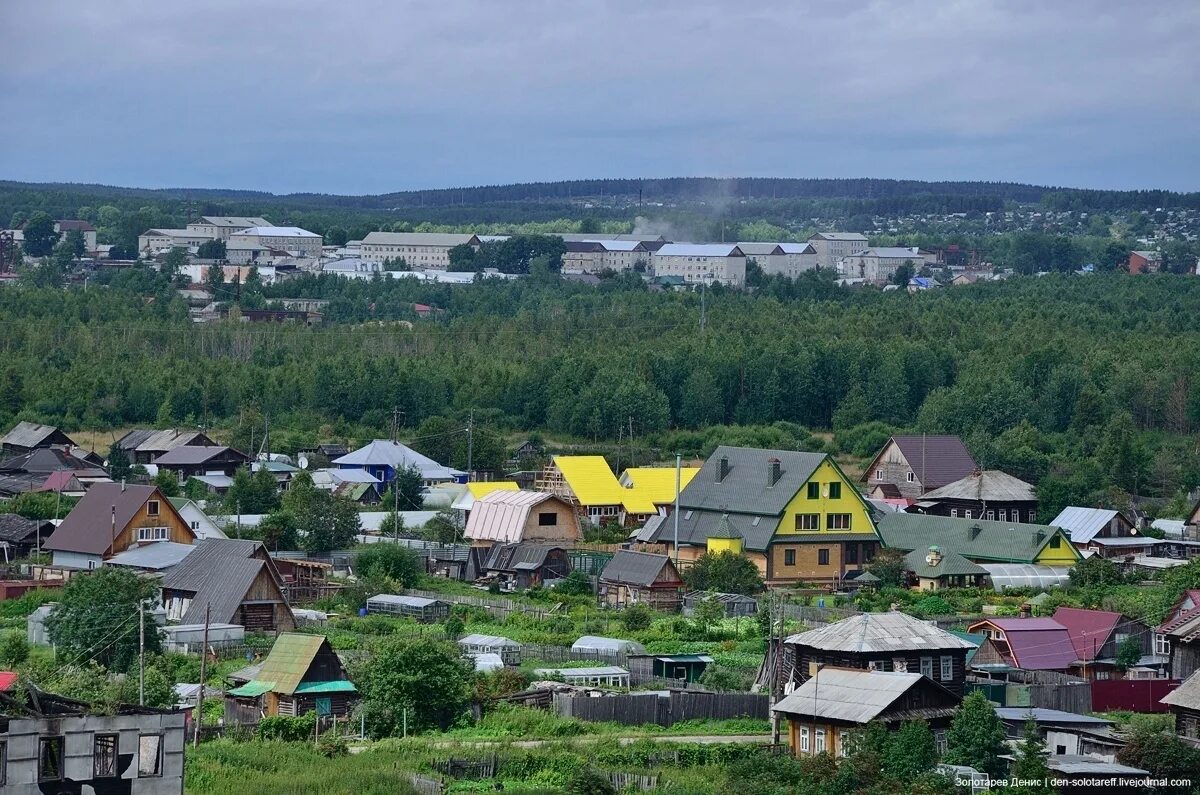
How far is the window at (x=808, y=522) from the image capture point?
38.8 meters

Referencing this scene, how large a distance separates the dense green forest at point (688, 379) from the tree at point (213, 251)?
33.1 metres

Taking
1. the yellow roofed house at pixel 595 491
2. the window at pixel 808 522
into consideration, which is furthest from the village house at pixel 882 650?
the yellow roofed house at pixel 595 491

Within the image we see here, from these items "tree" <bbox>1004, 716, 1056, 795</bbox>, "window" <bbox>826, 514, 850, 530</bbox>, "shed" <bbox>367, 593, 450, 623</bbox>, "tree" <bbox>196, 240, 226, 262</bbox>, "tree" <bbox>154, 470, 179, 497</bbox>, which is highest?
"tree" <bbox>196, 240, 226, 262</bbox>

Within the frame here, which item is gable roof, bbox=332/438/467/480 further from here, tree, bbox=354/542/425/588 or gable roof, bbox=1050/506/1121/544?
gable roof, bbox=1050/506/1121/544

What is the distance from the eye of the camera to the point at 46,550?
38344 millimetres

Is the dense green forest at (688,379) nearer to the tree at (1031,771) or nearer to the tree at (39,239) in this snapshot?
the tree at (1031,771)

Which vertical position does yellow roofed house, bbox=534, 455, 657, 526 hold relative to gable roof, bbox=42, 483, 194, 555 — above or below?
below

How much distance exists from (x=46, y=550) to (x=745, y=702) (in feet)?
61.6

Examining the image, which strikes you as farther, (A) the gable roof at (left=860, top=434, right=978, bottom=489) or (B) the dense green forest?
(B) the dense green forest

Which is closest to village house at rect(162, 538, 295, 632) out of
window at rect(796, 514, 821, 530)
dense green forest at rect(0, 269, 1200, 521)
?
window at rect(796, 514, 821, 530)

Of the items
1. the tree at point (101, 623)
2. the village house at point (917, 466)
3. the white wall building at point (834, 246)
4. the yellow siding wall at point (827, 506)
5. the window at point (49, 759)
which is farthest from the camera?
the white wall building at point (834, 246)

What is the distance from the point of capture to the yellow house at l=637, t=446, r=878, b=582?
38.4m

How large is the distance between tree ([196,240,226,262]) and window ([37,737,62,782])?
9888 centimetres

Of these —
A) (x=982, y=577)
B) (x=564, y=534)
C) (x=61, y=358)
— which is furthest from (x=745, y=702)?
(x=61, y=358)
